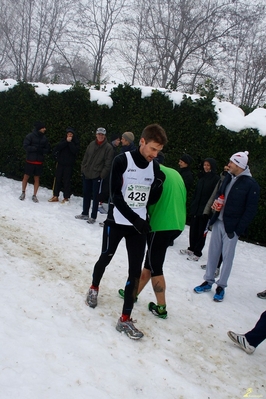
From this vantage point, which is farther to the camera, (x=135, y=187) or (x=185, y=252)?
(x=185, y=252)

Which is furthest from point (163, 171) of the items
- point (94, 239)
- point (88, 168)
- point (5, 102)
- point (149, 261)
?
point (5, 102)

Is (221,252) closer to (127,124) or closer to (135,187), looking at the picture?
(135,187)

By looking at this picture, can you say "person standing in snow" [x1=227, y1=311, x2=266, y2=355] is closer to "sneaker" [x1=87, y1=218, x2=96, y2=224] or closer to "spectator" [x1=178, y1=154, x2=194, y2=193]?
"spectator" [x1=178, y1=154, x2=194, y2=193]

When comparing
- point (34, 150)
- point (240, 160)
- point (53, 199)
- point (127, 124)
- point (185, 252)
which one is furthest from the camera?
point (127, 124)

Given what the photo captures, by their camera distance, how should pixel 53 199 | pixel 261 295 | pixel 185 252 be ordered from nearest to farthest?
pixel 261 295
pixel 185 252
pixel 53 199

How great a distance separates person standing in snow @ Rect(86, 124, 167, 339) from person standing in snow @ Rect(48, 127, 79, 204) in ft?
17.0

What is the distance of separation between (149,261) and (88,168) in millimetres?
4366

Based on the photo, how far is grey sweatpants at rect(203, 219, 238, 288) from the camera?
488 cm

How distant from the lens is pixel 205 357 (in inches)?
142

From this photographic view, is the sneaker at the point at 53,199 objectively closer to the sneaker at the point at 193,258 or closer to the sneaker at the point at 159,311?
the sneaker at the point at 193,258

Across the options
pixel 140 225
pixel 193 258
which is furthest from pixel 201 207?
pixel 140 225

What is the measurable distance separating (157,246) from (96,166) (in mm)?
4229

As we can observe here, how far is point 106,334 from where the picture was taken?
357cm

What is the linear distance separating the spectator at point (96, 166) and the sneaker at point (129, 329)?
4.11 meters
